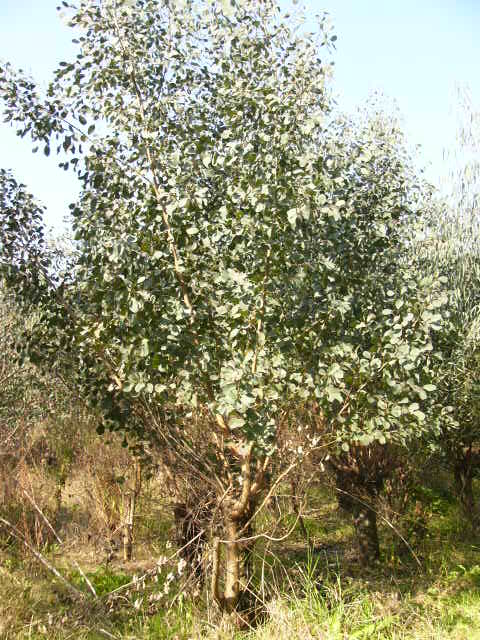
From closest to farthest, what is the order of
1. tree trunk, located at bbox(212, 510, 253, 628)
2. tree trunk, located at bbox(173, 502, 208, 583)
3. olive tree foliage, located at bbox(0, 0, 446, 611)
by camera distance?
1. olive tree foliage, located at bbox(0, 0, 446, 611)
2. tree trunk, located at bbox(212, 510, 253, 628)
3. tree trunk, located at bbox(173, 502, 208, 583)

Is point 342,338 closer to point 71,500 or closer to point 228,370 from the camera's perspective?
point 228,370

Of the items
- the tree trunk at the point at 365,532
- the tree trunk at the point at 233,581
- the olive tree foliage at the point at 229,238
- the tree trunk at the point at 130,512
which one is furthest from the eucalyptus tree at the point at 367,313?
the tree trunk at the point at 130,512

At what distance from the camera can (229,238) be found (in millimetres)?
5152

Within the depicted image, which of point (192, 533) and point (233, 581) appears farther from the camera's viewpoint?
point (192, 533)

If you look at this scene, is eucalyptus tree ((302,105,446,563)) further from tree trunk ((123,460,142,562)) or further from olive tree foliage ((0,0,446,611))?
tree trunk ((123,460,142,562))

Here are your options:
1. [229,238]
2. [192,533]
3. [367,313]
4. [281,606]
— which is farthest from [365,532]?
[229,238]

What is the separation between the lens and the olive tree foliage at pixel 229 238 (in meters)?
4.60

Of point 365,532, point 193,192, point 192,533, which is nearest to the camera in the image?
point 193,192

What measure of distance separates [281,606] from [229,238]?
3362 millimetres

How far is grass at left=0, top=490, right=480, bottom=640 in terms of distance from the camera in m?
5.33

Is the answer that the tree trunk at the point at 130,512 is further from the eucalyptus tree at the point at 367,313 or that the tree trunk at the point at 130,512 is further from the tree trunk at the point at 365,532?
the eucalyptus tree at the point at 367,313

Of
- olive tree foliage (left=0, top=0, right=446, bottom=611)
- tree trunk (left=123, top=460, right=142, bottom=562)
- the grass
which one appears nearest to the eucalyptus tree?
olive tree foliage (left=0, top=0, right=446, bottom=611)

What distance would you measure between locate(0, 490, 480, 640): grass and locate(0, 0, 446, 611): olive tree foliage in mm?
516

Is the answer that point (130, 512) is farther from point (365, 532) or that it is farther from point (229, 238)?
point (229, 238)
